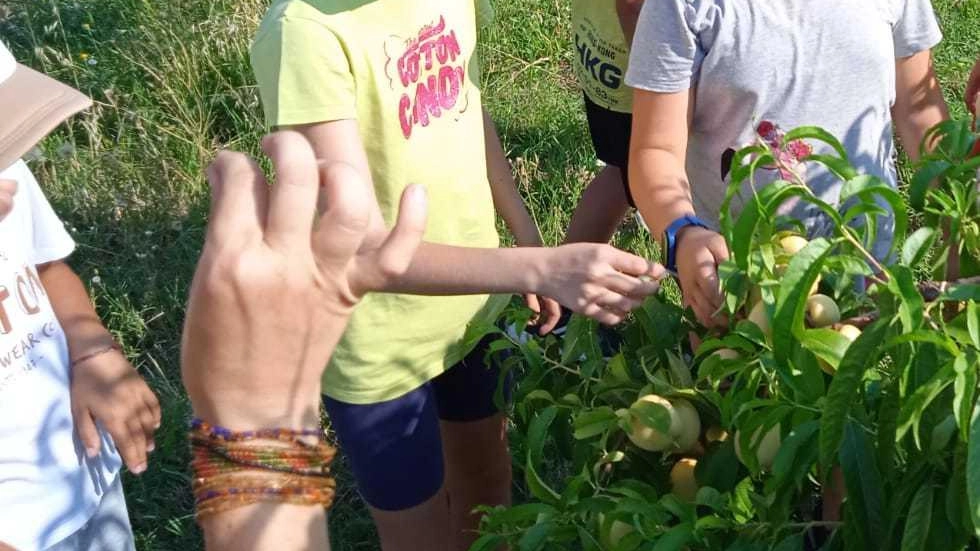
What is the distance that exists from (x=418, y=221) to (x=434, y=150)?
0.75 metres

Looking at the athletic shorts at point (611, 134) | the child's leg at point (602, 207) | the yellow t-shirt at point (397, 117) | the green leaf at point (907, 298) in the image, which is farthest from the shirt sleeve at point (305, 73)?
the child's leg at point (602, 207)

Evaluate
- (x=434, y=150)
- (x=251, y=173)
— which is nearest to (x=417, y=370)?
(x=434, y=150)

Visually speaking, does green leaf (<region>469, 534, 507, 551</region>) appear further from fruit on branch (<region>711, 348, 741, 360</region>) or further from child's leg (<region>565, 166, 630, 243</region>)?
child's leg (<region>565, 166, 630, 243</region>)

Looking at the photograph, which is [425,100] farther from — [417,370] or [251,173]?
[251,173]

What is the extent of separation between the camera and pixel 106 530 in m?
1.58

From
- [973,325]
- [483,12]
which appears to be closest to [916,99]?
[483,12]

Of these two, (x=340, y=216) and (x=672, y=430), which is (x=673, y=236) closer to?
(x=672, y=430)

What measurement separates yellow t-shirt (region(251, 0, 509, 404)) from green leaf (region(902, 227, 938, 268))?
0.77 metres

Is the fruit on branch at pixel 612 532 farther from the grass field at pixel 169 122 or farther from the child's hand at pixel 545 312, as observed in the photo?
the grass field at pixel 169 122

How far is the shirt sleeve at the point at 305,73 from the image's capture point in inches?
56.9

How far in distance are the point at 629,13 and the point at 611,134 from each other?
502 millimetres

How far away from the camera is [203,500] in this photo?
870 mm

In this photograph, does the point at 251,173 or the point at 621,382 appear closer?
the point at 251,173

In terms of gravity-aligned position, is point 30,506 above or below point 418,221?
below
